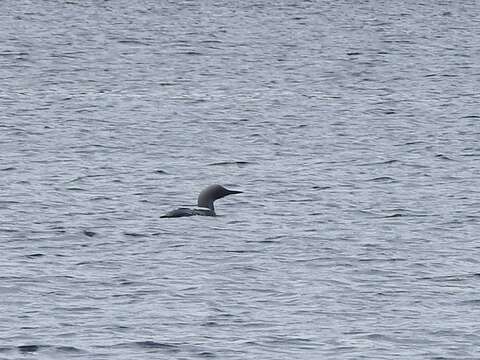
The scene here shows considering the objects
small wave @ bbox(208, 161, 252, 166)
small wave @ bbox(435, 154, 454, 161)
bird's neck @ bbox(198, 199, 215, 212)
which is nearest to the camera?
bird's neck @ bbox(198, 199, 215, 212)

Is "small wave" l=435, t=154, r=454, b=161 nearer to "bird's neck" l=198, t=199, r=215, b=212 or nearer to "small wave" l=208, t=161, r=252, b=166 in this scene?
"small wave" l=208, t=161, r=252, b=166

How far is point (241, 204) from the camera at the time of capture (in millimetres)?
32750

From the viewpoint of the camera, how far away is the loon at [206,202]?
1208 inches

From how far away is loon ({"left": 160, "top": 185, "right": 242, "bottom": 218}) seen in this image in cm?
3068

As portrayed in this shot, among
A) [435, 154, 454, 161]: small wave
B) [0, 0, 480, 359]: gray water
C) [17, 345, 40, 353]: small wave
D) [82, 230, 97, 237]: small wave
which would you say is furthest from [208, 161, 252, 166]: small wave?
[17, 345, 40, 353]: small wave

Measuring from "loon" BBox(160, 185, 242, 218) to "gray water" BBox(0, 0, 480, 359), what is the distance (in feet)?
0.73

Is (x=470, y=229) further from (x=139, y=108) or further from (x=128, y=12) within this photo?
(x=128, y=12)

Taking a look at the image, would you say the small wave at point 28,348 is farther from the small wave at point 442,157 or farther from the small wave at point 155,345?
the small wave at point 442,157

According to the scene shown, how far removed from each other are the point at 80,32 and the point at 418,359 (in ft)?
193

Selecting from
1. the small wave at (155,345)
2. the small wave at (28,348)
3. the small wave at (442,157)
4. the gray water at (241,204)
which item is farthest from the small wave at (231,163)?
the small wave at (28,348)

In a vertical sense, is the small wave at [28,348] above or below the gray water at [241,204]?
above

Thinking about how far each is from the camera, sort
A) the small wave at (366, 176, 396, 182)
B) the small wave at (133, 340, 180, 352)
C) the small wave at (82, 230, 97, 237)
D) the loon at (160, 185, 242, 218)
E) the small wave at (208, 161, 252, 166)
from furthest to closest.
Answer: the small wave at (208, 161, 252, 166), the small wave at (366, 176, 396, 182), the loon at (160, 185, 242, 218), the small wave at (82, 230, 97, 237), the small wave at (133, 340, 180, 352)

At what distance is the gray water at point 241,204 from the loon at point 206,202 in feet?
0.73

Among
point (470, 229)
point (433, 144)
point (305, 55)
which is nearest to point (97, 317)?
point (470, 229)
